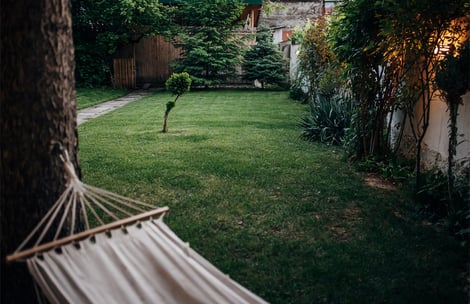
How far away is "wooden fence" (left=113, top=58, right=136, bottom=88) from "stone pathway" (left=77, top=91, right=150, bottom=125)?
103cm

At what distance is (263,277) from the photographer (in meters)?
2.81

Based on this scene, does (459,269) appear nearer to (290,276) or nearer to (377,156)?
(290,276)

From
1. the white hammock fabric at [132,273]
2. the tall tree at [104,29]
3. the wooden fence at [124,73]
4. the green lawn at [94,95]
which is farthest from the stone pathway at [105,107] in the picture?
the white hammock fabric at [132,273]

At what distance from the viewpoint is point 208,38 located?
14.6 m

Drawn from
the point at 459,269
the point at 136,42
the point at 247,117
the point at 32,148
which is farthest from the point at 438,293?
the point at 136,42

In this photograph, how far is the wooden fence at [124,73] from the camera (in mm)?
15273

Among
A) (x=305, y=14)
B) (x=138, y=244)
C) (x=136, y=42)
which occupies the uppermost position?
(x=305, y=14)

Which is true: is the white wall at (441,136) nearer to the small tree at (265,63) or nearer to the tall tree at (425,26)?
the tall tree at (425,26)

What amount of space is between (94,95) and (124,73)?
265cm

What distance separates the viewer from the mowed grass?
9.02 ft

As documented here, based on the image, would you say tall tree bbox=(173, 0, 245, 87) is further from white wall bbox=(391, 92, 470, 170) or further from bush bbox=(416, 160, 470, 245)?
bush bbox=(416, 160, 470, 245)

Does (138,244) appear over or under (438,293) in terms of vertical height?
over

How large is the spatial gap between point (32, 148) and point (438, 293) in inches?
97.7

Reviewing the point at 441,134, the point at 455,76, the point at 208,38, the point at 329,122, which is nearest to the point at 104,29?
the point at 208,38
